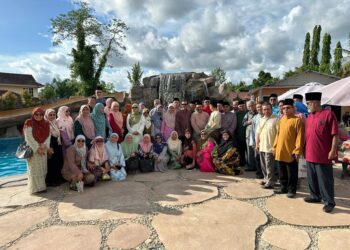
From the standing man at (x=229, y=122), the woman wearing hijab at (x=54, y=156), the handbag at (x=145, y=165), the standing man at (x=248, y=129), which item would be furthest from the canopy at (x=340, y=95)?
the woman wearing hijab at (x=54, y=156)

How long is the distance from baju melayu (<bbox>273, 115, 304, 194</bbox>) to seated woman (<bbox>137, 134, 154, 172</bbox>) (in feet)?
8.39

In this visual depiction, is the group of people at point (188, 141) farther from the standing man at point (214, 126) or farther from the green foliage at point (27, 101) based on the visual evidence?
the green foliage at point (27, 101)

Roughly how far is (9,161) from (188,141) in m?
7.13

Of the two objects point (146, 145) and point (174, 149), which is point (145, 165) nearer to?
point (146, 145)

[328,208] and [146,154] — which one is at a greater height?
[146,154]

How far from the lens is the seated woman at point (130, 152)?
17.3 ft

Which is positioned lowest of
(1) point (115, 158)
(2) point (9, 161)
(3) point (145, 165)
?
(2) point (9, 161)

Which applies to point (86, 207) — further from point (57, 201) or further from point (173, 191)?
point (173, 191)

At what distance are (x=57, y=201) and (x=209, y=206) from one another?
7.25 feet

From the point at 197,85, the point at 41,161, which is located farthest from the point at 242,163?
the point at 197,85

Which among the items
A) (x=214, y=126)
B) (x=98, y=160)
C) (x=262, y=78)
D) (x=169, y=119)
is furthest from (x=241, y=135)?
(x=262, y=78)

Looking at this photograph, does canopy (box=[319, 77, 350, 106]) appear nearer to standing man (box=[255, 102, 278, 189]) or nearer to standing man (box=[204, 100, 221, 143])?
standing man (box=[255, 102, 278, 189])

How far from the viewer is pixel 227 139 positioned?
209 inches

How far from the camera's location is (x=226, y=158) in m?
5.14
